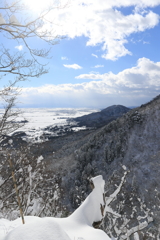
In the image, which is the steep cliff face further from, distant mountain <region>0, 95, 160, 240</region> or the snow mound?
the snow mound

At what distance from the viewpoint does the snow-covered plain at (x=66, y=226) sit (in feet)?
7.36

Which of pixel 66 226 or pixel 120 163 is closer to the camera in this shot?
pixel 66 226

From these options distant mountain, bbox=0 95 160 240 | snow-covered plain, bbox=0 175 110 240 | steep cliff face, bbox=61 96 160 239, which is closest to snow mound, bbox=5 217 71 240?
snow-covered plain, bbox=0 175 110 240

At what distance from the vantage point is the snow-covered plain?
224cm

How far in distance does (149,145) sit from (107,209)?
61.7ft

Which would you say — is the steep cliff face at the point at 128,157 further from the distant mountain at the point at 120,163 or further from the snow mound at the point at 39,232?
the snow mound at the point at 39,232

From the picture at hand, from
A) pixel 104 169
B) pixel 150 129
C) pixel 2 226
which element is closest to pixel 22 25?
pixel 2 226

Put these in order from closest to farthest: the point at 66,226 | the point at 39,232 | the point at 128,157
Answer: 1. the point at 39,232
2. the point at 66,226
3. the point at 128,157

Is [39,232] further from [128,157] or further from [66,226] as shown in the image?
[128,157]

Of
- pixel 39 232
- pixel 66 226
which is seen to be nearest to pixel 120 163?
pixel 66 226

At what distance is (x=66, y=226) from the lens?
3064mm

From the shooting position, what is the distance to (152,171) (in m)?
18.3

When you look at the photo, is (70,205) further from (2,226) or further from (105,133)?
(2,226)

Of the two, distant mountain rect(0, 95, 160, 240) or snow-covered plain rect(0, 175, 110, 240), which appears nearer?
snow-covered plain rect(0, 175, 110, 240)
